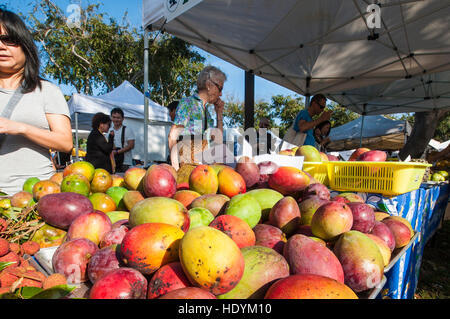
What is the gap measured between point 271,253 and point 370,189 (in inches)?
56.8

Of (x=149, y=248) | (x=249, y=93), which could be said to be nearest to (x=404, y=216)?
(x=149, y=248)

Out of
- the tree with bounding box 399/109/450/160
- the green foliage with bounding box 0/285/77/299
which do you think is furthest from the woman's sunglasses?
the tree with bounding box 399/109/450/160

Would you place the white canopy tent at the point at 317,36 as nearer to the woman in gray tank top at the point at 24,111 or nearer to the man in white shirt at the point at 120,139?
Answer: the man in white shirt at the point at 120,139

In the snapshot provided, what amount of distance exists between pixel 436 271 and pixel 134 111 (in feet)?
28.9

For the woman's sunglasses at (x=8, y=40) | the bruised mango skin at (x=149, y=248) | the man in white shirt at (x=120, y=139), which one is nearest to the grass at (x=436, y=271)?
the bruised mango skin at (x=149, y=248)

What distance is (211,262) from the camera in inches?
28.7

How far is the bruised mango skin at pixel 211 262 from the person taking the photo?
28.7 inches

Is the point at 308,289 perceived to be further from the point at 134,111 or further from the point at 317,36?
the point at 134,111

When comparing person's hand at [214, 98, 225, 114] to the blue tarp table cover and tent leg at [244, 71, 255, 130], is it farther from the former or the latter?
tent leg at [244, 71, 255, 130]

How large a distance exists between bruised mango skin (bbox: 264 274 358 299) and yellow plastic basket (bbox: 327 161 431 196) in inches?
55.2

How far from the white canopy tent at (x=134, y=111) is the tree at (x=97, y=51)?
327 inches

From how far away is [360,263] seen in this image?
0.86 m
